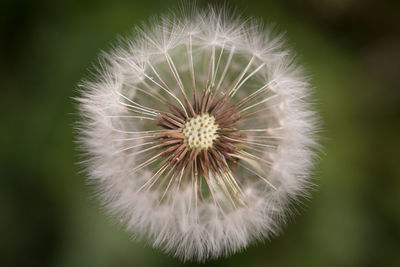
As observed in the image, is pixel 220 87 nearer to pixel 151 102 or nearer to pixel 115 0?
pixel 151 102

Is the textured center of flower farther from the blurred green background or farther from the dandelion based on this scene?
the blurred green background

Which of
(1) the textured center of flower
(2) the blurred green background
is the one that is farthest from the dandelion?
(2) the blurred green background

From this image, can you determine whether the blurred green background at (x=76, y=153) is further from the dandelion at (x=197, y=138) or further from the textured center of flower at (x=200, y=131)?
the textured center of flower at (x=200, y=131)

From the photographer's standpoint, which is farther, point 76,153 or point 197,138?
point 76,153

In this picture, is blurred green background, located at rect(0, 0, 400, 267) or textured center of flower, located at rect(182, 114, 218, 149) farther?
blurred green background, located at rect(0, 0, 400, 267)

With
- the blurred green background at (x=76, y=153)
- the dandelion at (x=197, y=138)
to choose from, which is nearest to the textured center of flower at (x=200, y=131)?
the dandelion at (x=197, y=138)

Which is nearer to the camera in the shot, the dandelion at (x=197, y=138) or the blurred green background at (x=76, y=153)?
the dandelion at (x=197, y=138)

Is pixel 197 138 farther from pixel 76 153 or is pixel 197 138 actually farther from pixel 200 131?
pixel 76 153

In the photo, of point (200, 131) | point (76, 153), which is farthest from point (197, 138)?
point (76, 153)
